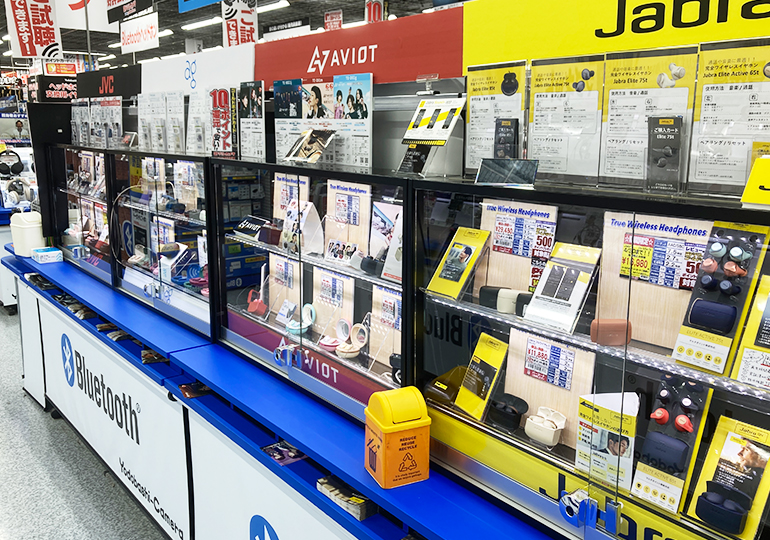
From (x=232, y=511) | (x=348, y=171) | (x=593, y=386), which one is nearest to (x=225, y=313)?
(x=232, y=511)

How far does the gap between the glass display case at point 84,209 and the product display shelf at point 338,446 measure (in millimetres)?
1785

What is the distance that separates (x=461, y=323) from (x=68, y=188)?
3.95 metres

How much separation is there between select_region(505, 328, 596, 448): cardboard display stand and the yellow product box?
11.6 inches

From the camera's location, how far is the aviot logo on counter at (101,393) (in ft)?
10.8

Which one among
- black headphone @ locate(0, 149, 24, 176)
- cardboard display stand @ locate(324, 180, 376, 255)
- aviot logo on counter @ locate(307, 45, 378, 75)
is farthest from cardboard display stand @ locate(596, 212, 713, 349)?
black headphone @ locate(0, 149, 24, 176)

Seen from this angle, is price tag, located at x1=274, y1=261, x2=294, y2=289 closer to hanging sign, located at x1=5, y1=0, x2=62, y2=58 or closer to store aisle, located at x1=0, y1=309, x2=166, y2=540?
store aisle, located at x1=0, y1=309, x2=166, y2=540

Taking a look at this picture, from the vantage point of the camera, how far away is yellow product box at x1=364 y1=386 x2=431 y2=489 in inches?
67.2

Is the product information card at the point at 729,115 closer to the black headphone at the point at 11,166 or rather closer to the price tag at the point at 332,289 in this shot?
the price tag at the point at 332,289

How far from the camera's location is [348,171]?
2080mm

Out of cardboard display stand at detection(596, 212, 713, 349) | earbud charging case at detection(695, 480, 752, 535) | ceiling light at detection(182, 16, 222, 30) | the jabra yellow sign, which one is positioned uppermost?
ceiling light at detection(182, 16, 222, 30)

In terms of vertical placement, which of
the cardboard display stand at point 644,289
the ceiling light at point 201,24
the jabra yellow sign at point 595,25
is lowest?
the cardboard display stand at point 644,289

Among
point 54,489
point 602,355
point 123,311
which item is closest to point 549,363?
point 602,355

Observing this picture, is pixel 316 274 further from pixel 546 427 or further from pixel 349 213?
pixel 546 427

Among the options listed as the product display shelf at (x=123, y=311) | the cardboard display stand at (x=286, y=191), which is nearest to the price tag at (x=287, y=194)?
the cardboard display stand at (x=286, y=191)
